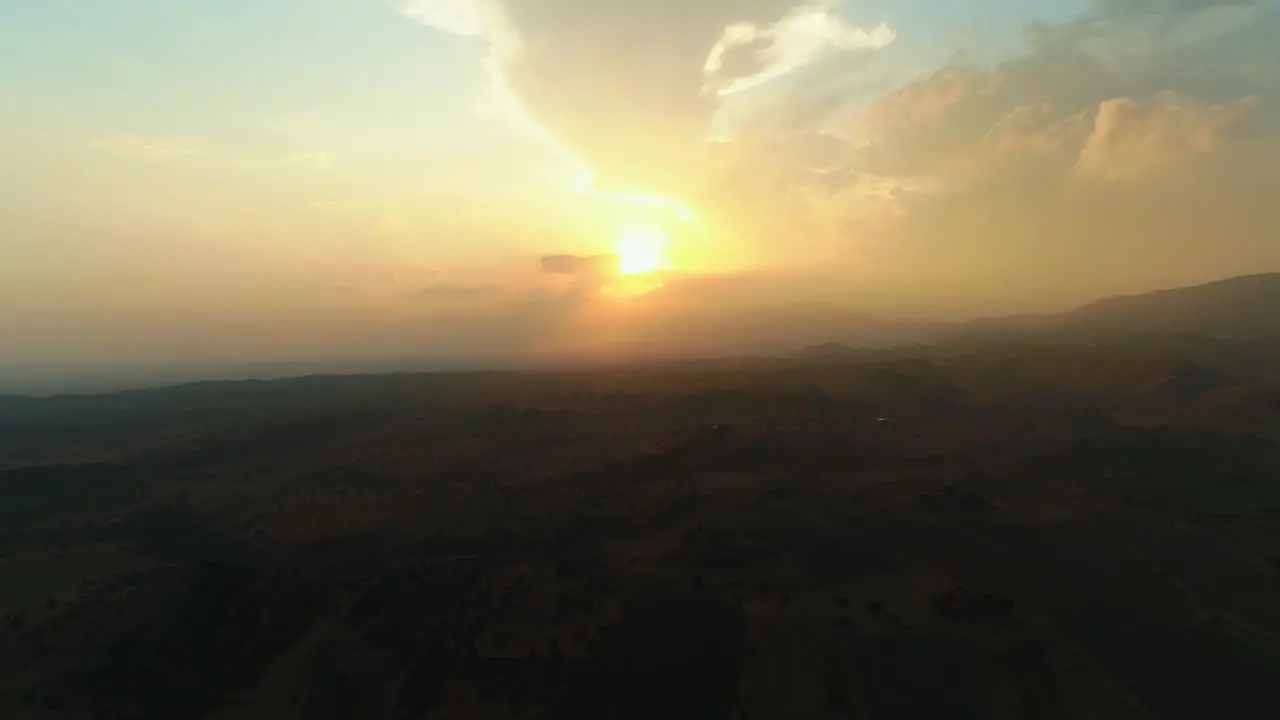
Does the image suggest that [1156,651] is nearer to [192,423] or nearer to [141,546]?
[141,546]

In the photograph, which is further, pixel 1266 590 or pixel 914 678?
pixel 1266 590

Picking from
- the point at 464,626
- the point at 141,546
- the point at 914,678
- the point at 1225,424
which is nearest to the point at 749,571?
the point at 914,678

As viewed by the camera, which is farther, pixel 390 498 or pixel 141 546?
pixel 390 498

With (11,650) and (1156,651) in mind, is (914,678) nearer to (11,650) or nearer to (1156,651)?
(1156,651)

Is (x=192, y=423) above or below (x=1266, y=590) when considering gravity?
above

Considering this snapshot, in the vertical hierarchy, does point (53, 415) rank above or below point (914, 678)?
above

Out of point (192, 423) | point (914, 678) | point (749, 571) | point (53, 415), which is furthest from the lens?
point (53, 415)

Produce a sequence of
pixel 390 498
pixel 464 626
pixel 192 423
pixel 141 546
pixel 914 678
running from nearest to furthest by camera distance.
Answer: pixel 914 678
pixel 464 626
pixel 141 546
pixel 390 498
pixel 192 423

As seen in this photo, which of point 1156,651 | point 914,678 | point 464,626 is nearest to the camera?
point 914,678

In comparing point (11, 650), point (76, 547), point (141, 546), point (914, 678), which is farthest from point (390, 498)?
point (914, 678)
